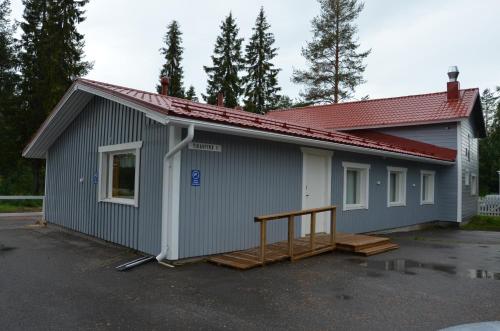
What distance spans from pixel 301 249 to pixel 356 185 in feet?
13.6

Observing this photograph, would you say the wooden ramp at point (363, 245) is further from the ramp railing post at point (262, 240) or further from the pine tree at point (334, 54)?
the pine tree at point (334, 54)

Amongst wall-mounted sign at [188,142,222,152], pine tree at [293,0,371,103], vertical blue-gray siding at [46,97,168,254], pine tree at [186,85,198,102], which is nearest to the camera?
wall-mounted sign at [188,142,222,152]

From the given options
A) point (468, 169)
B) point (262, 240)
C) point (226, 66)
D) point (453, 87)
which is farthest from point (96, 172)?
point (226, 66)

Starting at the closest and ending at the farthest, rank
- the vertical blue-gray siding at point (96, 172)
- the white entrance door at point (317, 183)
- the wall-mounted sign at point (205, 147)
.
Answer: the wall-mounted sign at point (205, 147), the vertical blue-gray siding at point (96, 172), the white entrance door at point (317, 183)

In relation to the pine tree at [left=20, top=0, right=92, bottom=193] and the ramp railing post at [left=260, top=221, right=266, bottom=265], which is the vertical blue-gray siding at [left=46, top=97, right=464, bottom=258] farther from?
the pine tree at [left=20, top=0, right=92, bottom=193]

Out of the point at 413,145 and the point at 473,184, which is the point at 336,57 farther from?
the point at 413,145

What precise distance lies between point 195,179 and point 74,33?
21.0 metres

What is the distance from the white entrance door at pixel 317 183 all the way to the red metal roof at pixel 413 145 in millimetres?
5886

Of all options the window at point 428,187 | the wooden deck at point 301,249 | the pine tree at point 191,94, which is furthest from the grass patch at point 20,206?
the pine tree at point 191,94

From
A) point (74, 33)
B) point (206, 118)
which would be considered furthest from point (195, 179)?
point (74, 33)

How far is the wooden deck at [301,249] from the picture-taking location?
6750 millimetres

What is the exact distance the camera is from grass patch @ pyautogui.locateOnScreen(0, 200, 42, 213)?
15.3 metres

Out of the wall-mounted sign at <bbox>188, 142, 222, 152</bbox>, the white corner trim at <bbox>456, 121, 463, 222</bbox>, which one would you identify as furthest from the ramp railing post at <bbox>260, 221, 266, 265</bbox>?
the white corner trim at <bbox>456, 121, 463, 222</bbox>

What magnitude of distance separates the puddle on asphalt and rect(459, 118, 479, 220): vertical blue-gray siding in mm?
9190
